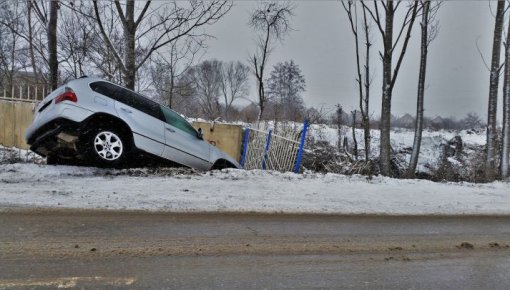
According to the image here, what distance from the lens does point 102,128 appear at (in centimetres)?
853

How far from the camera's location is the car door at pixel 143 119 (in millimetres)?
8727

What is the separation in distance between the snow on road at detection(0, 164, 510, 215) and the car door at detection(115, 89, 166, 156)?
0.62 m

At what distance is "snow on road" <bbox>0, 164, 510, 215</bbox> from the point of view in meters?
6.98

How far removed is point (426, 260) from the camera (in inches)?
201

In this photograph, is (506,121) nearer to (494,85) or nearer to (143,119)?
(494,85)

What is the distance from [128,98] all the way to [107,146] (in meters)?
1.03

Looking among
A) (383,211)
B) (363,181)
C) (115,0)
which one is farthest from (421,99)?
(115,0)

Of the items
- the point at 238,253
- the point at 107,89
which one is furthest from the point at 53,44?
the point at 238,253

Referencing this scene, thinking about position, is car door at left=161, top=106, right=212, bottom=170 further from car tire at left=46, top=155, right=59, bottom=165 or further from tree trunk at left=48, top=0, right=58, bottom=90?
tree trunk at left=48, top=0, right=58, bottom=90

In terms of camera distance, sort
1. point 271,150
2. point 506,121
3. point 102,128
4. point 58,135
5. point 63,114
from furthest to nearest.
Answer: point 506,121
point 271,150
point 102,128
point 58,135
point 63,114

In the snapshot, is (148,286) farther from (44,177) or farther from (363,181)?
(363,181)

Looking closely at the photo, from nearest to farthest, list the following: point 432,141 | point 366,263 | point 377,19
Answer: point 366,263 → point 377,19 → point 432,141

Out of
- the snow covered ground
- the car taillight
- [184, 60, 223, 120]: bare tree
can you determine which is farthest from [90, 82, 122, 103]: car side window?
[184, 60, 223, 120]: bare tree

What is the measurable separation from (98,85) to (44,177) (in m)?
1.92
